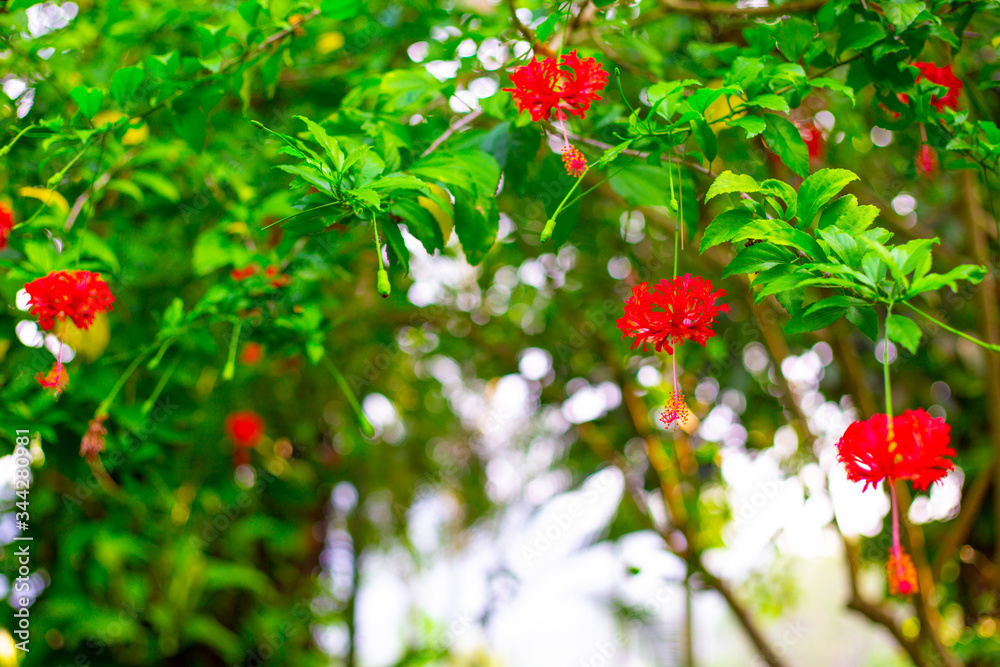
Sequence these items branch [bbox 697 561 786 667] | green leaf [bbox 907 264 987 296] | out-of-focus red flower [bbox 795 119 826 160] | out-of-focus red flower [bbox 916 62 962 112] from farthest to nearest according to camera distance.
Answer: branch [bbox 697 561 786 667] < out-of-focus red flower [bbox 795 119 826 160] < out-of-focus red flower [bbox 916 62 962 112] < green leaf [bbox 907 264 987 296]

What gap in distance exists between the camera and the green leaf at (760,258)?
574 millimetres

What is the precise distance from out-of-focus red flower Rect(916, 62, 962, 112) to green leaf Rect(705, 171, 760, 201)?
14.3 inches

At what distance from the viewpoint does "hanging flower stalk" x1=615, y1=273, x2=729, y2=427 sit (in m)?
0.60

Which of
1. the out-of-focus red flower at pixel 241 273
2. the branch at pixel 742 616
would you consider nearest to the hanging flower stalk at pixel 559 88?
the out-of-focus red flower at pixel 241 273

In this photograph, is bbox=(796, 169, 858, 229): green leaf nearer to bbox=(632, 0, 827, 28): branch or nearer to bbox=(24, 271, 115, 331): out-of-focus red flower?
bbox=(632, 0, 827, 28): branch

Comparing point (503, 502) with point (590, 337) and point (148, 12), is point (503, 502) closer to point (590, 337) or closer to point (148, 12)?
point (590, 337)

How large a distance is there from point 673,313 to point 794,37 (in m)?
0.33

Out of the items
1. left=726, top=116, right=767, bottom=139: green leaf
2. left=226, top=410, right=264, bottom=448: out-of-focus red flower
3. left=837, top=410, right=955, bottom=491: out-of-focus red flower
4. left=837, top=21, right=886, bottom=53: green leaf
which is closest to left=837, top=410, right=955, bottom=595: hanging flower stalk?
left=837, top=410, right=955, bottom=491: out-of-focus red flower

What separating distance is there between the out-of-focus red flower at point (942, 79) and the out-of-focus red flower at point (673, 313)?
0.41 metres

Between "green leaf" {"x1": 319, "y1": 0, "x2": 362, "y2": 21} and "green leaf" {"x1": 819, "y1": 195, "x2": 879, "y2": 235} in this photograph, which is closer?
"green leaf" {"x1": 819, "y1": 195, "x2": 879, "y2": 235}

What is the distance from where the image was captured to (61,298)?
0.75 metres

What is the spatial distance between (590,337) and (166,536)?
131 cm

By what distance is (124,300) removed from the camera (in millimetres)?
1432

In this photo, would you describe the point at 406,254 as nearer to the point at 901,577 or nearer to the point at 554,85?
the point at 554,85
